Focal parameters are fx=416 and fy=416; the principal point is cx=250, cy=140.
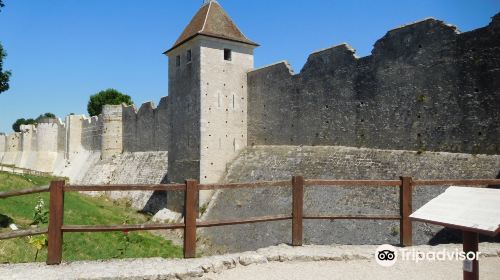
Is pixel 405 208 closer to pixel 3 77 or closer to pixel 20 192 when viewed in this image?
pixel 20 192

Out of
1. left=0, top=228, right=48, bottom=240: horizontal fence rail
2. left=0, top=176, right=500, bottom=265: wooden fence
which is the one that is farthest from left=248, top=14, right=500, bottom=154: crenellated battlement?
left=0, top=228, right=48, bottom=240: horizontal fence rail

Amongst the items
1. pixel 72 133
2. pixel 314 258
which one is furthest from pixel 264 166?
pixel 72 133

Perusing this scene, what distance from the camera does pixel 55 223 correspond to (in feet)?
19.5

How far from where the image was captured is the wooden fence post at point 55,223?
19.3ft

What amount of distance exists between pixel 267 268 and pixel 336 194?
27.2 feet

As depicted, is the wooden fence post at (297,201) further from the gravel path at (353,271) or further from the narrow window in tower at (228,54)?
the narrow window in tower at (228,54)

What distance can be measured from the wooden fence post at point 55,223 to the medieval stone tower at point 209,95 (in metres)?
13.2

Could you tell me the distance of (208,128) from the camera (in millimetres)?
19516

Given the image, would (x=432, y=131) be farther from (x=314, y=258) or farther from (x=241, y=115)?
(x=241, y=115)

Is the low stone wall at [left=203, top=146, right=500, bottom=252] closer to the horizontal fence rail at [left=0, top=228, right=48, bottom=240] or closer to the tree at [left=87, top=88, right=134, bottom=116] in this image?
the horizontal fence rail at [left=0, top=228, right=48, bottom=240]

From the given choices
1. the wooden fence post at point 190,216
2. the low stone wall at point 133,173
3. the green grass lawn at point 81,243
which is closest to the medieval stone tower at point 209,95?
the low stone wall at point 133,173

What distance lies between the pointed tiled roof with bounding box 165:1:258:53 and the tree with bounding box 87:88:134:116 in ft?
129

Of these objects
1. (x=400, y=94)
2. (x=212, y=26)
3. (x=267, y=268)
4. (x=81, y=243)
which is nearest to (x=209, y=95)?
(x=212, y=26)

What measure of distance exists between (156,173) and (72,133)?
62.7 ft
